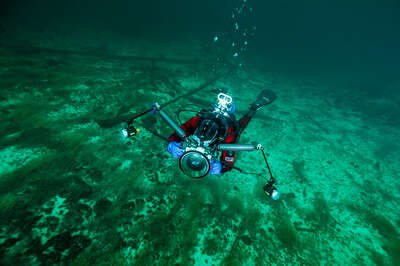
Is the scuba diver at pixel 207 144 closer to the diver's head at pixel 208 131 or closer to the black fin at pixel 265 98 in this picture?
the diver's head at pixel 208 131

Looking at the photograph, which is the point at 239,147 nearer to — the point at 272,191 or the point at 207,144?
the point at 207,144

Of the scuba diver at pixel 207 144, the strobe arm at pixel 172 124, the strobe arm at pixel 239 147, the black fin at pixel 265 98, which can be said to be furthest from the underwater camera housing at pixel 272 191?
the black fin at pixel 265 98

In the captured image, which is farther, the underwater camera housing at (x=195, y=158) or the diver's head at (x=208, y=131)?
the diver's head at (x=208, y=131)

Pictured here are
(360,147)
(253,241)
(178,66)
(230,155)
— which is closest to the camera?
(253,241)

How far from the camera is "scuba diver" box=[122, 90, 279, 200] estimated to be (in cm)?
262

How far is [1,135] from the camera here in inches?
125

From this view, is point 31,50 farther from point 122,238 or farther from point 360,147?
point 360,147

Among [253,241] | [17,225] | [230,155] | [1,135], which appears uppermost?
[230,155]

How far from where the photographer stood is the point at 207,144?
2.88 meters

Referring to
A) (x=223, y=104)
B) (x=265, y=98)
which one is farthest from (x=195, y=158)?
(x=265, y=98)

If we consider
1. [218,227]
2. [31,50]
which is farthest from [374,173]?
[31,50]

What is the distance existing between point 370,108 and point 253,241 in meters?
10.4

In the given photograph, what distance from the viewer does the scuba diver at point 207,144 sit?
103 inches

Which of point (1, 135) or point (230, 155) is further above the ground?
point (230, 155)
